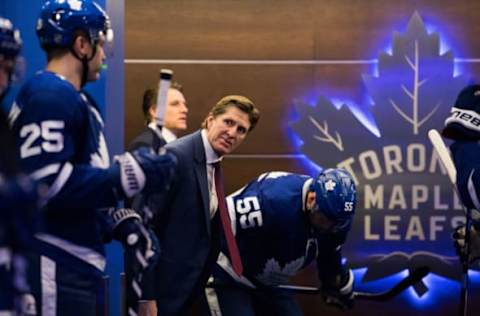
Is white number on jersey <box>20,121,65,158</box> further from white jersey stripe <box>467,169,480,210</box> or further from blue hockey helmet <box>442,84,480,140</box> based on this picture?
blue hockey helmet <box>442,84,480,140</box>

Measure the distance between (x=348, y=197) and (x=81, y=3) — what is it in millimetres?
1480

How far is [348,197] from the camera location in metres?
4.02

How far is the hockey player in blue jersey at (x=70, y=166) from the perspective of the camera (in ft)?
8.87

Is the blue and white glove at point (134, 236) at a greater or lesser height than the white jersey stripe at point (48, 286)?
greater

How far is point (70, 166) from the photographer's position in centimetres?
272

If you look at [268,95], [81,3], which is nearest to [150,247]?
[81,3]

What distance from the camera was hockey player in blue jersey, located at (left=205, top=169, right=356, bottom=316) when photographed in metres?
4.10

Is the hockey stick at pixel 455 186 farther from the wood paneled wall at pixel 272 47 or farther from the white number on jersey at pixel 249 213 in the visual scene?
the white number on jersey at pixel 249 213

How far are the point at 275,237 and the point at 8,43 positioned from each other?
6.53 feet

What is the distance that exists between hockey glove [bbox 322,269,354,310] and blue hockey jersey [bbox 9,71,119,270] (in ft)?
6.04

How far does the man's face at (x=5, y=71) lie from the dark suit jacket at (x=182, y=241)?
166 centimetres

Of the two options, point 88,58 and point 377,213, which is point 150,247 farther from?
point 377,213

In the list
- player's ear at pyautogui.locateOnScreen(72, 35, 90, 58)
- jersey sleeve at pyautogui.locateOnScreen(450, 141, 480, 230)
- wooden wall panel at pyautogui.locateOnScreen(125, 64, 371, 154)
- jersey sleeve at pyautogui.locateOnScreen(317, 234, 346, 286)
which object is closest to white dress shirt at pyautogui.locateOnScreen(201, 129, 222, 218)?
jersey sleeve at pyautogui.locateOnScreen(317, 234, 346, 286)

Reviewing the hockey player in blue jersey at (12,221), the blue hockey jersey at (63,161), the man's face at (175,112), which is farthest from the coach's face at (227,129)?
the hockey player in blue jersey at (12,221)
